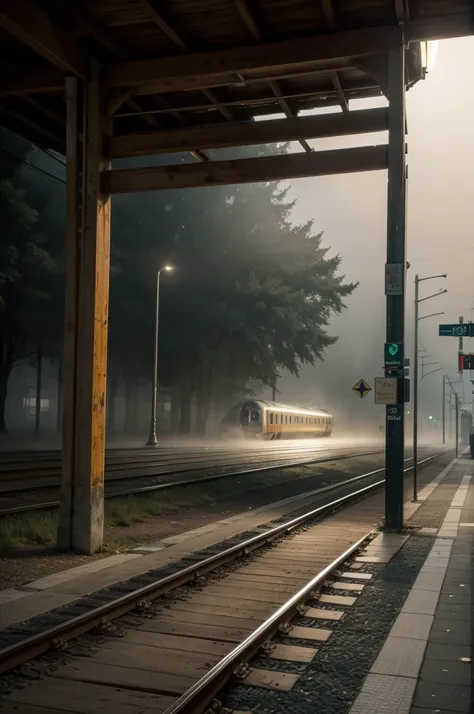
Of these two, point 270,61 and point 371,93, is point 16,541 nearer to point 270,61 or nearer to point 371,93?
point 270,61

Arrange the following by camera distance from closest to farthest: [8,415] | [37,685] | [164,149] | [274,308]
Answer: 1. [37,685]
2. [164,149]
3. [274,308]
4. [8,415]

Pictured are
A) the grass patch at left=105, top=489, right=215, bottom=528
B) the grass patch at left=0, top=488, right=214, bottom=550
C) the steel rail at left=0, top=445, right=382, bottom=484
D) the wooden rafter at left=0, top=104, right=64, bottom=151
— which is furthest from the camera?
the steel rail at left=0, top=445, right=382, bottom=484

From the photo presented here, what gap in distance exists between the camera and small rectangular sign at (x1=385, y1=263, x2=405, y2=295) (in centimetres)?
1287

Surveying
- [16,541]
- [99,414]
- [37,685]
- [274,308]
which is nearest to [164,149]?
[99,414]

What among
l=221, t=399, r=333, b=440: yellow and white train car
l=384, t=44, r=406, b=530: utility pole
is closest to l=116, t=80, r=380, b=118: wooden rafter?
l=384, t=44, r=406, b=530: utility pole

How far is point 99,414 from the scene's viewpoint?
1026cm

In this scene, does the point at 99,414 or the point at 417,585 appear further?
the point at 99,414

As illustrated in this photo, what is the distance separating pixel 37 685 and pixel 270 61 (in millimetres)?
8632

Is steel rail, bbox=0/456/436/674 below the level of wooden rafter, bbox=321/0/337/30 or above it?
below

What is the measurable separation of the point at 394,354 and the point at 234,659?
28.3ft

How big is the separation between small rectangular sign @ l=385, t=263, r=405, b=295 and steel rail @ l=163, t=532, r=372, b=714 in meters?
6.31

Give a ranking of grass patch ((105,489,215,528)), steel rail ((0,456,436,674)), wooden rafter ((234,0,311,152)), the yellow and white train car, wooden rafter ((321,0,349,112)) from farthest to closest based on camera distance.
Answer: the yellow and white train car → grass patch ((105,489,215,528)) → wooden rafter ((321,0,349,112)) → wooden rafter ((234,0,311,152)) → steel rail ((0,456,436,674))

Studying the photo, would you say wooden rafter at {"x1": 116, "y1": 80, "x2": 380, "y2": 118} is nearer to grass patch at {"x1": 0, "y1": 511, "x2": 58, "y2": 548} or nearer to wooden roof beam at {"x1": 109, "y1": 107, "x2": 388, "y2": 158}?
wooden roof beam at {"x1": 109, "y1": 107, "x2": 388, "y2": 158}

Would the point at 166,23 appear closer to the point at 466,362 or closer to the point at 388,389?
the point at 388,389
